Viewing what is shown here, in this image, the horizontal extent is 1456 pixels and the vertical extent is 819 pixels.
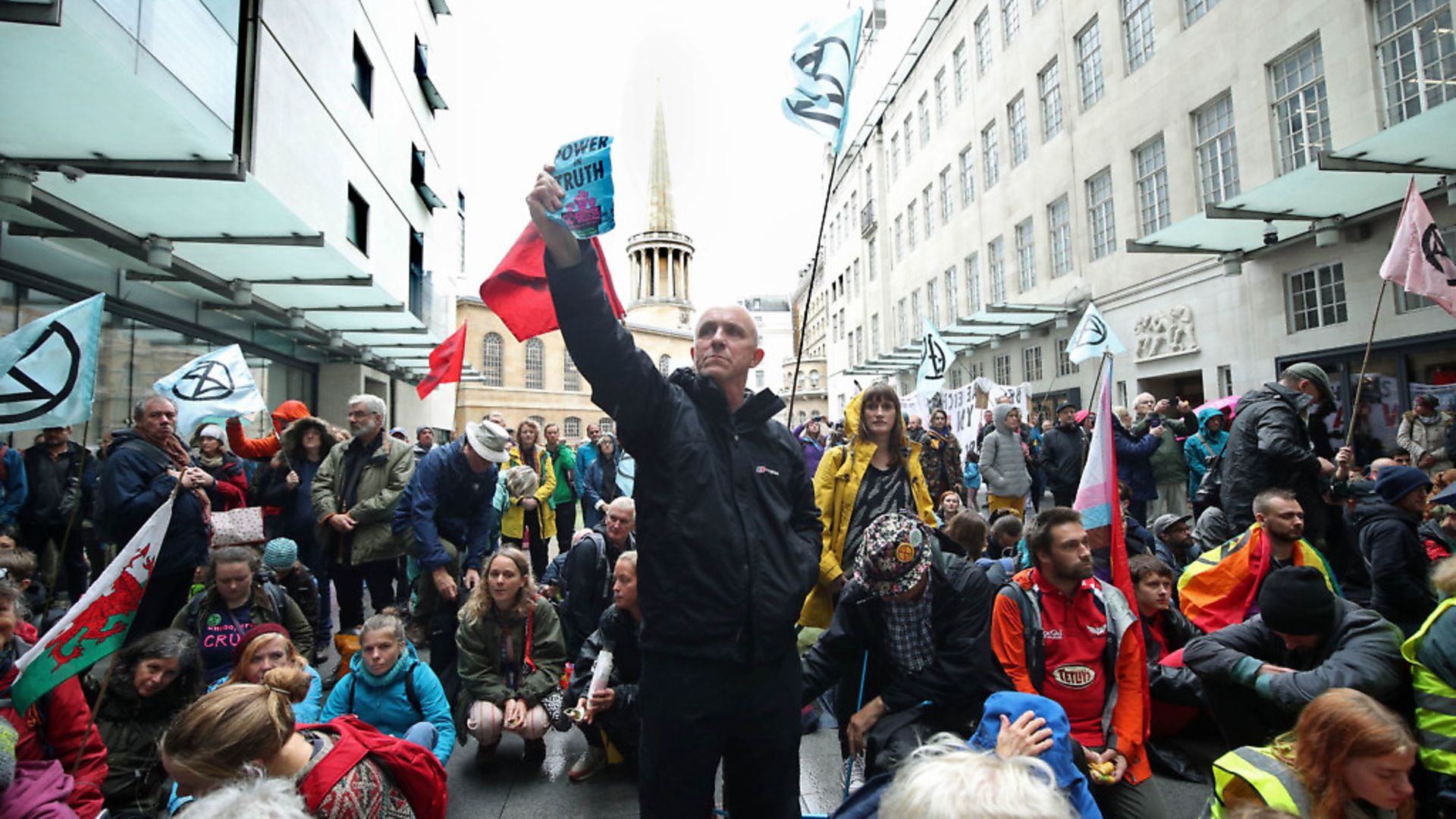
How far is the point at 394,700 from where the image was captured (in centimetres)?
394

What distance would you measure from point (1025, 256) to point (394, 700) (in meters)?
21.9

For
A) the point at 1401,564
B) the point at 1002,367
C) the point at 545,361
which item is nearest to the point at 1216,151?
the point at 1002,367

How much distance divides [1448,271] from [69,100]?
1198 centimetres

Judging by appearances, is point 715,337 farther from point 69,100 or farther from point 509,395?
point 509,395

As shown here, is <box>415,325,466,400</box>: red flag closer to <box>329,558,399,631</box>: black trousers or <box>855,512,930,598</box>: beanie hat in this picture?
<box>329,558,399,631</box>: black trousers

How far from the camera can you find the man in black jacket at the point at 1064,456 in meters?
9.18

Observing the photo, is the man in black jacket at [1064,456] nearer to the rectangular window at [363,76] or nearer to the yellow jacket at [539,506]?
the yellow jacket at [539,506]

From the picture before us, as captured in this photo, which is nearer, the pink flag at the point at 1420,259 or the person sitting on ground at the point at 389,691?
the person sitting on ground at the point at 389,691

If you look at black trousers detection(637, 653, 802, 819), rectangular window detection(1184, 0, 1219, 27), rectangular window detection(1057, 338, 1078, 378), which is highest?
rectangular window detection(1184, 0, 1219, 27)

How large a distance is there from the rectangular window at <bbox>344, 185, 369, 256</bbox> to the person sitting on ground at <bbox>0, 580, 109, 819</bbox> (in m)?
15.2

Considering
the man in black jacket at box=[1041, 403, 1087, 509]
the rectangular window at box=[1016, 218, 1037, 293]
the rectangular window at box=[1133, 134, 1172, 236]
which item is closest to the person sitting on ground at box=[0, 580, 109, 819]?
the man in black jacket at box=[1041, 403, 1087, 509]

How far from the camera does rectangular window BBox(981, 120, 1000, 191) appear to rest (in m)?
23.5

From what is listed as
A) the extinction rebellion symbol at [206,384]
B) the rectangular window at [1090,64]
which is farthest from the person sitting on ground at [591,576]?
the rectangular window at [1090,64]

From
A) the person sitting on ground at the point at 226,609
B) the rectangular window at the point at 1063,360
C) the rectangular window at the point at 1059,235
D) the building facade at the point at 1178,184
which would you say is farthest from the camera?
the rectangular window at the point at 1059,235
